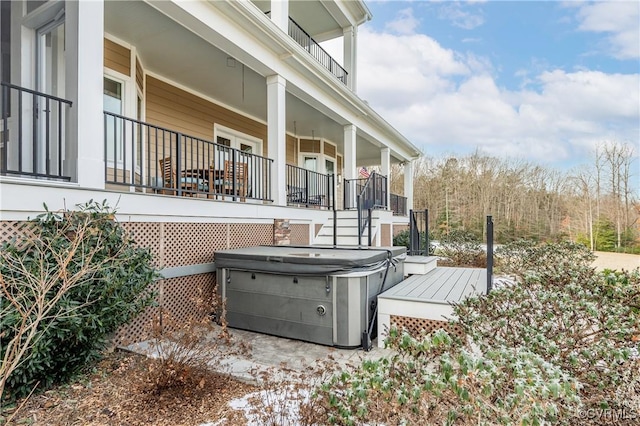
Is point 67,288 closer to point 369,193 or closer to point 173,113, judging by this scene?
point 173,113

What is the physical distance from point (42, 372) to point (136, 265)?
1.07 m

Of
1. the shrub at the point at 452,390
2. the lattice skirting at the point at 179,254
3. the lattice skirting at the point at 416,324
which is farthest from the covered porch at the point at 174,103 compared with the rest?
the shrub at the point at 452,390

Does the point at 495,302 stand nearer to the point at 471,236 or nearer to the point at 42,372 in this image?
the point at 42,372

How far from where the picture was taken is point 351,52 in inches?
429

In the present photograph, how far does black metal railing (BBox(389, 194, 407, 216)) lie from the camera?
13.5m

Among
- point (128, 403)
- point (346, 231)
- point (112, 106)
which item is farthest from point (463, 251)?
point (128, 403)

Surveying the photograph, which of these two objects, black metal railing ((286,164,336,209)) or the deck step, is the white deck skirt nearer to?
the deck step

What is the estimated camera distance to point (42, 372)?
111 inches

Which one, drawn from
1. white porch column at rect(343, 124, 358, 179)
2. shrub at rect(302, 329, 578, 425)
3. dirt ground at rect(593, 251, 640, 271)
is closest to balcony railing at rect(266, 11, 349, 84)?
white porch column at rect(343, 124, 358, 179)

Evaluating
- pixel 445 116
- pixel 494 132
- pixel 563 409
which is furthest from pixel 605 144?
pixel 563 409

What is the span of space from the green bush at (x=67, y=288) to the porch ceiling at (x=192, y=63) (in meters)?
3.70

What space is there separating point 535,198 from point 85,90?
23344 millimetres

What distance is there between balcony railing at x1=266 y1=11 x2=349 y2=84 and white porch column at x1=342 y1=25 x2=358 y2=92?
0.64 ft

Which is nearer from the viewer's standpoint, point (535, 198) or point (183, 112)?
point (183, 112)
